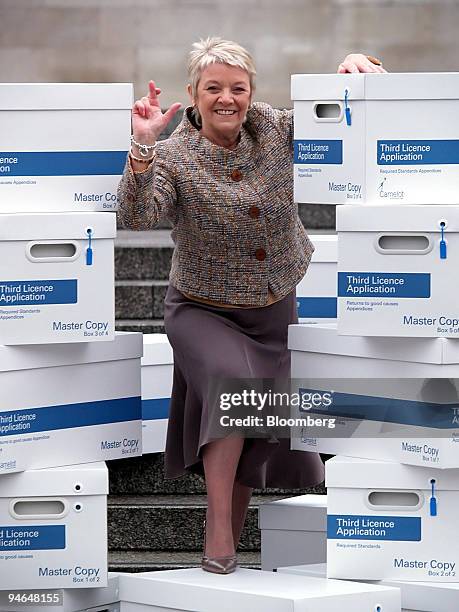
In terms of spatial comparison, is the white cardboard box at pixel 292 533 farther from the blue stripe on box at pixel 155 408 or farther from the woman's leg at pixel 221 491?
the blue stripe on box at pixel 155 408

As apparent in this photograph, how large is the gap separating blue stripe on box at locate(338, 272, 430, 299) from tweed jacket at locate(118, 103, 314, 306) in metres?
0.30

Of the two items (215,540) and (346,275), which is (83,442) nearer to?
(215,540)

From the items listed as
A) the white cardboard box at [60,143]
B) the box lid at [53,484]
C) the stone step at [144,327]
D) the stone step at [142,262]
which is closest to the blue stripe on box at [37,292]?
the white cardboard box at [60,143]

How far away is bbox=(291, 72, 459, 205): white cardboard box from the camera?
4320 millimetres

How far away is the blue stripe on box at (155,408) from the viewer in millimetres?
5297

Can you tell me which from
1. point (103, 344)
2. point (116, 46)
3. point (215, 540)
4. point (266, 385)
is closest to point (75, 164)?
point (103, 344)

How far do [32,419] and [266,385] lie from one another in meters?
0.66

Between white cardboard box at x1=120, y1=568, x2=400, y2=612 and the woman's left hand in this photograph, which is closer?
white cardboard box at x1=120, y1=568, x2=400, y2=612

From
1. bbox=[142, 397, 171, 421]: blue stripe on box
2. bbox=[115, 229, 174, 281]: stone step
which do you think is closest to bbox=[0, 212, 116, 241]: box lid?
bbox=[142, 397, 171, 421]: blue stripe on box

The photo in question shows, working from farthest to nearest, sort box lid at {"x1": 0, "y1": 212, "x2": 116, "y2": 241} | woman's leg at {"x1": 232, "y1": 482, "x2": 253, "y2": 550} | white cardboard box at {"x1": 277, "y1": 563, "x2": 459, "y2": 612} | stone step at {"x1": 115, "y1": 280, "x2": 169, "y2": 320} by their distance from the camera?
stone step at {"x1": 115, "y1": 280, "x2": 169, "y2": 320} < woman's leg at {"x1": 232, "y1": 482, "x2": 253, "y2": 550} < box lid at {"x1": 0, "y1": 212, "x2": 116, "y2": 241} < white cardboard box at {"x1": 277, "y1": 563, "x2": 459, "y2": 612}

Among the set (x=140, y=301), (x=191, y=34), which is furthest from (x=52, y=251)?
(x=191, y=34)

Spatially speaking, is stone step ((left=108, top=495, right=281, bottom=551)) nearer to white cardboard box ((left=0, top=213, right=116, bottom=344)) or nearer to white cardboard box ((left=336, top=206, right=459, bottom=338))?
white cardboard box ((left=0, top=213, right=116, bottom=344))

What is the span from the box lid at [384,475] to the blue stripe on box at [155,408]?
101cm

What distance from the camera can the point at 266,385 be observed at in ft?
15.1
